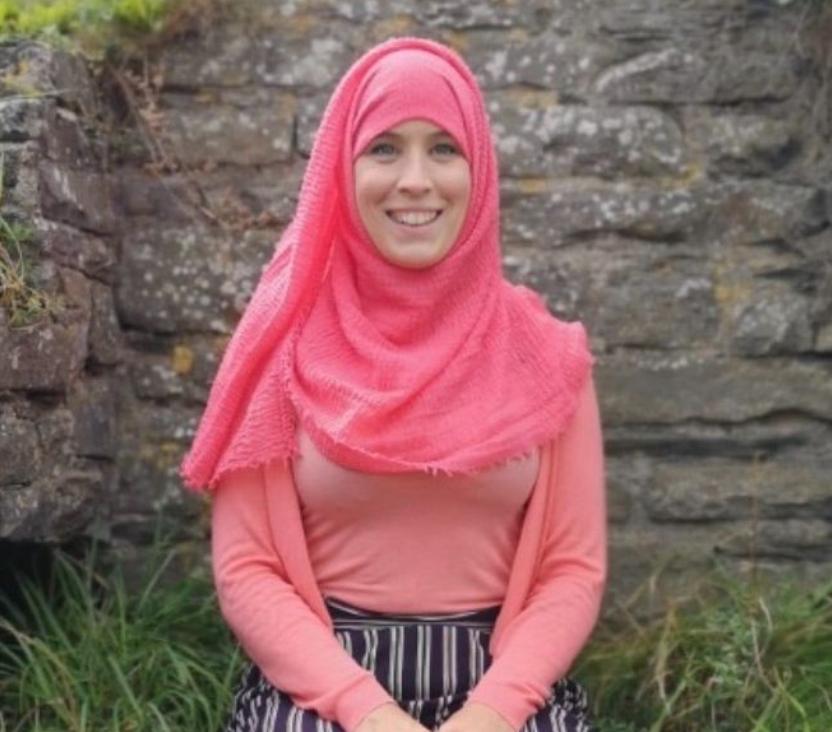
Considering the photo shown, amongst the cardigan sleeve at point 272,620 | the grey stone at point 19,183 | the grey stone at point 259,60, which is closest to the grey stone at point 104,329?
the grey stone at point 19,183

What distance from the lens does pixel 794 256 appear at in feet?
10.8

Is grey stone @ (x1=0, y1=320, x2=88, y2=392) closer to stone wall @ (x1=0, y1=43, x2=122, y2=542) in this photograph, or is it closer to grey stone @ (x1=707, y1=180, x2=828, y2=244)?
stone wall @ (x1=0, y1=43, x2=122, y2=542)

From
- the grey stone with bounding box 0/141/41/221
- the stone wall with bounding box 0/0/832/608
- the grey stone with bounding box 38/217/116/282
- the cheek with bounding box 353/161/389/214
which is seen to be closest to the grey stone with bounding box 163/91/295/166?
the stone wall with bounding box 0/0/832/608

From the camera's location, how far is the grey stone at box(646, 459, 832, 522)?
330 centimetres

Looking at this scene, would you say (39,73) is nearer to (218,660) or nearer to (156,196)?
(156,196)

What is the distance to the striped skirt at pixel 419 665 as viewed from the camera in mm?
2570

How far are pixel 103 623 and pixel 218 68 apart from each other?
115cm

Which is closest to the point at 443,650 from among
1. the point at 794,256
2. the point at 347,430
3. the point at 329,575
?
the point at 329,575

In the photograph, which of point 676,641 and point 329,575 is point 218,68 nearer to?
point 329,575

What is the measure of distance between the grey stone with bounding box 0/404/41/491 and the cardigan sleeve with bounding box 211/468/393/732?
0.38m

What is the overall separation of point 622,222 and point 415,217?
82 centimetres

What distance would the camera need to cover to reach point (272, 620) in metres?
2.57

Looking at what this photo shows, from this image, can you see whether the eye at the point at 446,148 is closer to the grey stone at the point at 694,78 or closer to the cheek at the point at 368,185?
the cheek at the point at 368,185

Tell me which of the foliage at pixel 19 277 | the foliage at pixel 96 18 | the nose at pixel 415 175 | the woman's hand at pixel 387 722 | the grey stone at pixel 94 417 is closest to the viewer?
the woman's hand at pixel 387 722
